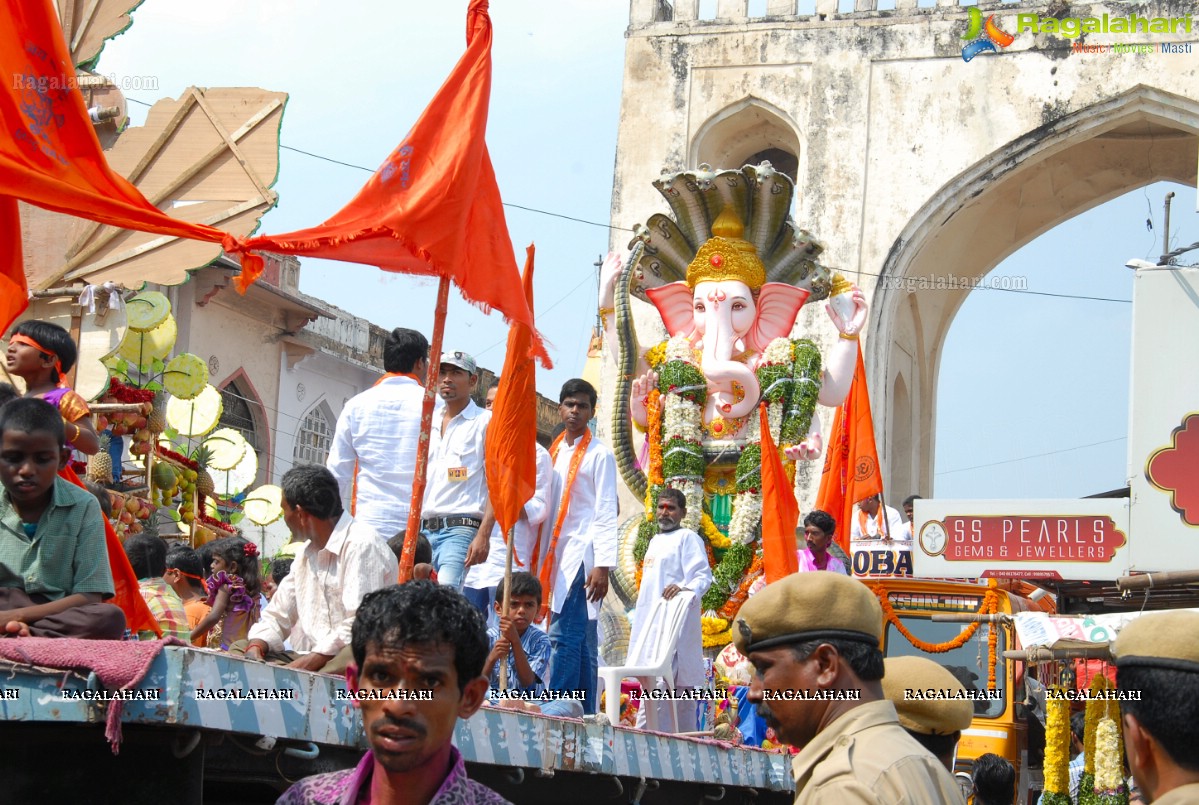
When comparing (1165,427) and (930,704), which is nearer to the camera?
(930,704)

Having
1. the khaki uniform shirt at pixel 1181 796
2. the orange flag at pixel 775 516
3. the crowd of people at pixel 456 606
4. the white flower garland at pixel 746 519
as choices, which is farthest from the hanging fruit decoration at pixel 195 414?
the khaki uniform shirt at pixel 1181 796

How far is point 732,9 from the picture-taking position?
20.7 metres

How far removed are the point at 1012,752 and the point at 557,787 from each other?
19.3 ft

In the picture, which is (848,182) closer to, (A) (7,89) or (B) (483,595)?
(B) (483,595)

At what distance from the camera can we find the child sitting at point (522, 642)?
681 cm

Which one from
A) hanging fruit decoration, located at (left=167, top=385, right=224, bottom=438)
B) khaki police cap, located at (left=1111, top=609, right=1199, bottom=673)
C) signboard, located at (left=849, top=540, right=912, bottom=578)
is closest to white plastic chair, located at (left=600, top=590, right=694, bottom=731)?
signboard, located at (left=849, top=540, right=912, bottom=578)

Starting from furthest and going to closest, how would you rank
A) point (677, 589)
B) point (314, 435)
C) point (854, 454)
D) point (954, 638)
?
point (314, 435)
point (854, 454)
point (954, 638)
point (677, 589)

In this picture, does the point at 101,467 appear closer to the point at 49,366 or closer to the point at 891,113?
the point at 49,366

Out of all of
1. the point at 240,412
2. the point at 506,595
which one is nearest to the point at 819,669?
the point at 506,595

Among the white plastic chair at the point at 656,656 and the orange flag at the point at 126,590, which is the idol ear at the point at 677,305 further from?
the orange flag at the point at 126,590

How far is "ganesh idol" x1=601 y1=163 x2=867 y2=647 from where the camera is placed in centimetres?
1140

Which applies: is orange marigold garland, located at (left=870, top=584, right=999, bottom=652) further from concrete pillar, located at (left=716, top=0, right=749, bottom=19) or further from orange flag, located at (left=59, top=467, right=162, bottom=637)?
concrete pillar, located at (left=716, top=0, right=749, bottom=19)

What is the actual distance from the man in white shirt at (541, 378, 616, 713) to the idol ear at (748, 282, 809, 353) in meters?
3.26

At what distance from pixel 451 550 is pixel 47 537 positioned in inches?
129
